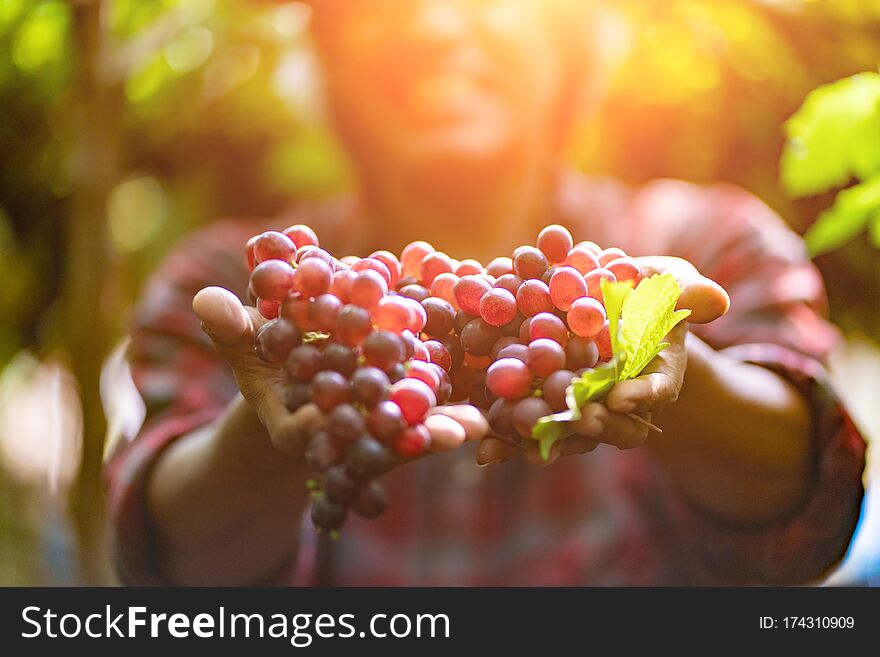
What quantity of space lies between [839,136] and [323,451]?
2.34 feet

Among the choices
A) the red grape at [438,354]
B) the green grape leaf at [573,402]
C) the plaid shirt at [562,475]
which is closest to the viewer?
the green grape leaf at [573,402]

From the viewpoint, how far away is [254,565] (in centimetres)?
110

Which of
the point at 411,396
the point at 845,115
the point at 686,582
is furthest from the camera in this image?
the point at 686,582

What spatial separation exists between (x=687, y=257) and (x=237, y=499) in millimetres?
789

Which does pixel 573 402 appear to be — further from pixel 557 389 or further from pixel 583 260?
pixel 583 260

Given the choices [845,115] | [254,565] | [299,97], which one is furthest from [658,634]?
[299,97]

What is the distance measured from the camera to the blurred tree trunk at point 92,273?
4.65ft

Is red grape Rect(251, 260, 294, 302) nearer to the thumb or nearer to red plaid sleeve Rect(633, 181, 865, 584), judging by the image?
the thumb

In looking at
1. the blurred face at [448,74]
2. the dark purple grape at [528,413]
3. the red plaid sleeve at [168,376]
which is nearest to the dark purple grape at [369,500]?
the dark purple grape at [528,413]

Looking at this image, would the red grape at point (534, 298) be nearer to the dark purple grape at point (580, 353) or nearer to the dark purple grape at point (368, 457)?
the dark purple grape at point (580, 353)

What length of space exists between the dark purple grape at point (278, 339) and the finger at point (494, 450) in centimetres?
15

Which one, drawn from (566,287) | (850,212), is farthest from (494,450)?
(850,212)

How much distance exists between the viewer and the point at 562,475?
1.33 metres

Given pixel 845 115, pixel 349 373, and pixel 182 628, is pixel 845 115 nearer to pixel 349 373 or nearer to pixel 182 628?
pixel 349 373
